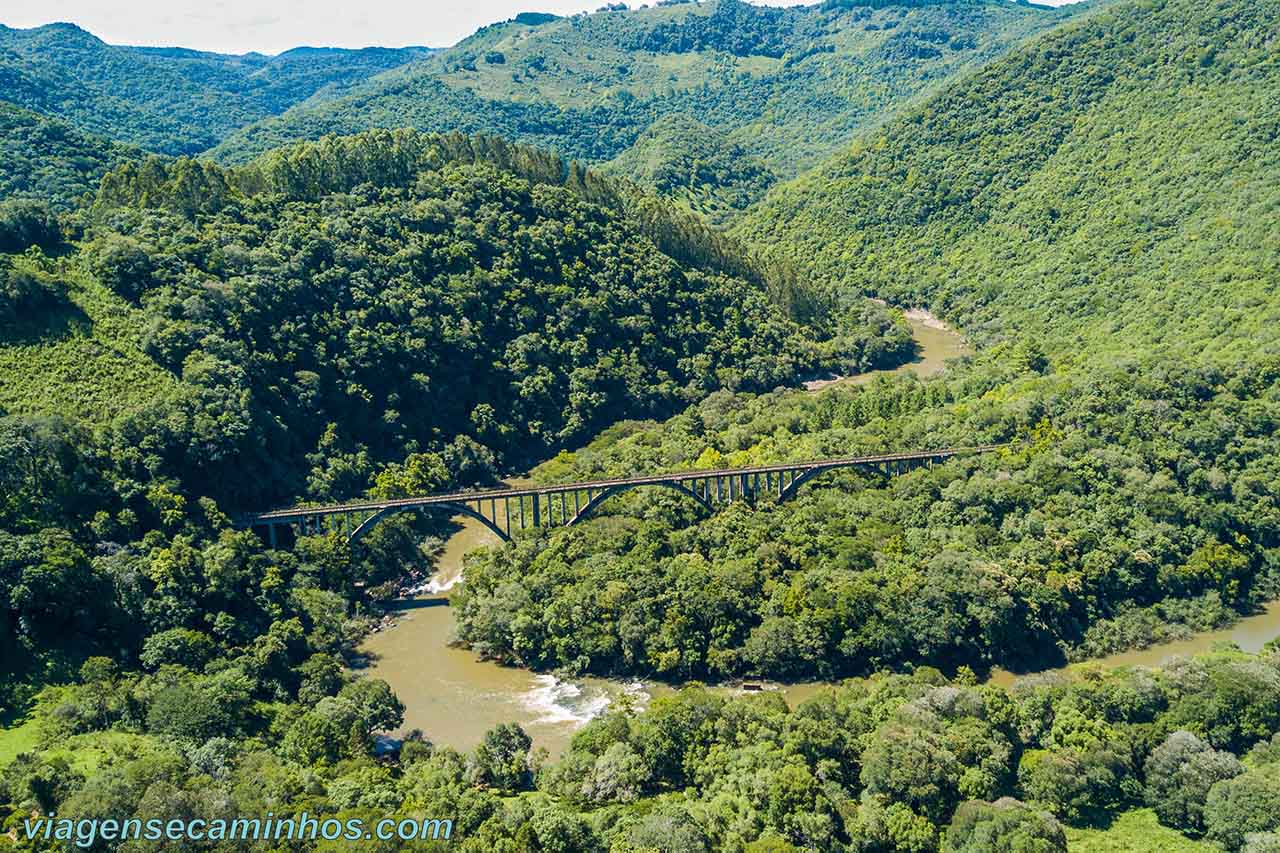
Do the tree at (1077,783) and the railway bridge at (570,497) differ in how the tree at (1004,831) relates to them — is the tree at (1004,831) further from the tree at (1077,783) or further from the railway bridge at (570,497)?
the railway bridge at (570,497)

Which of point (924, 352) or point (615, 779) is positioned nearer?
point (615, 779)

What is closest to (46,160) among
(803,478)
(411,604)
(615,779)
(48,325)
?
(48,325)

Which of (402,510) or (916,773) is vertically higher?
(402,510)

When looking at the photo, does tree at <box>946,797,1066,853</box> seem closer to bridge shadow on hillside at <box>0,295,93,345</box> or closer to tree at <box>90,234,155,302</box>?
bridge shadow on hillside at <box>0,295,93,345</box>

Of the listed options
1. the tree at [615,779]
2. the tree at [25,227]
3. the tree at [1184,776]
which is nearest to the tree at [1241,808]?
the tree at [1184,776]

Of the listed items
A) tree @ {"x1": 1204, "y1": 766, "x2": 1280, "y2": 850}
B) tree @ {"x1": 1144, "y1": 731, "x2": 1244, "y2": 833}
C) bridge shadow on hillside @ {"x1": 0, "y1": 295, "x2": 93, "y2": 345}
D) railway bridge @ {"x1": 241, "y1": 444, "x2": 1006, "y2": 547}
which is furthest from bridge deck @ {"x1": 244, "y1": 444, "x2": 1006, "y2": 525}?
tree @ {"x1": 1204, "y1": 766, "x2": 1280, "y2": 850}

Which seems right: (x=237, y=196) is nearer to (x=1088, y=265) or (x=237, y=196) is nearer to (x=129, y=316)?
(x=129, y=316)

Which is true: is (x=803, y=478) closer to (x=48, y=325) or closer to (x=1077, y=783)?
(x=1077, y=783)
